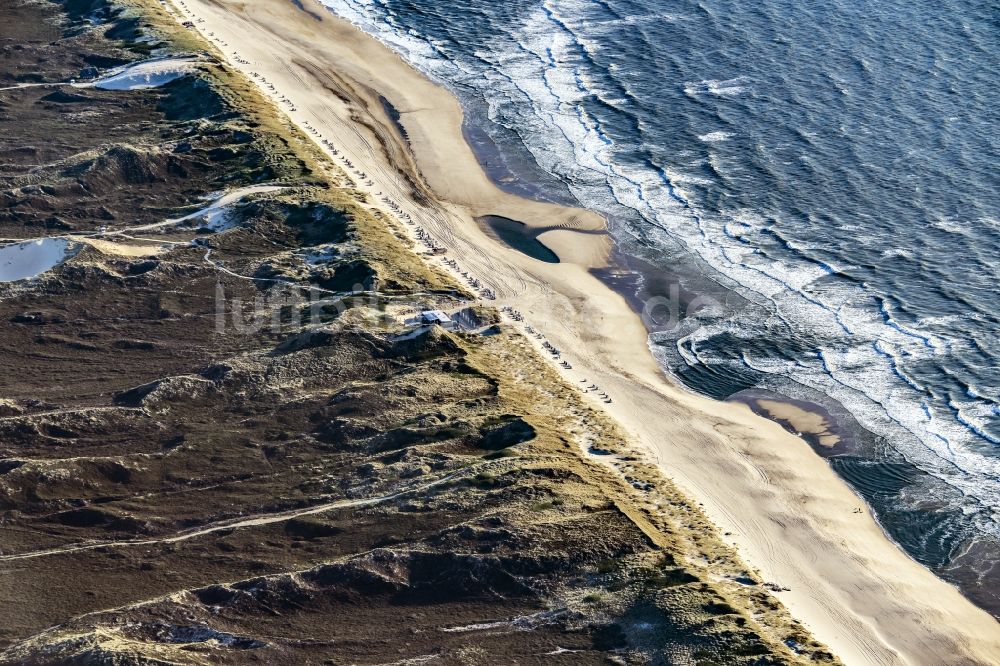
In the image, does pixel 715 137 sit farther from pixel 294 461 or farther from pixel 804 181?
pixel 294 461

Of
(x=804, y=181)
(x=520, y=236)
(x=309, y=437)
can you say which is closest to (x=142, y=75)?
(x=520, y=236)

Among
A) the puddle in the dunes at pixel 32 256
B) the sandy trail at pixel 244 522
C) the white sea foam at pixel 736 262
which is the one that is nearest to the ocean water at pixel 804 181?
the white sea foam at pixel 736 262

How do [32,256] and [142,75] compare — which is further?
[142,75]

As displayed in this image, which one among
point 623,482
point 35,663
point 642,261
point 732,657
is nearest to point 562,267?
point 642,261

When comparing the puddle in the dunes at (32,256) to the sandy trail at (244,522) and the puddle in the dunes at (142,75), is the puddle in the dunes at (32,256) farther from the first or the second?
the puddle in the dunes at (142,75)

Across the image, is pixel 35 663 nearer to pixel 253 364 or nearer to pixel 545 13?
pixel 253 364

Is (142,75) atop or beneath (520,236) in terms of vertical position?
atop

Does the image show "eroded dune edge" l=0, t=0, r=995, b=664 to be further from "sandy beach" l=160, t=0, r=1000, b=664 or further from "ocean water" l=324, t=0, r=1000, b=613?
"ocean water" l=324, t=0, r=1000, b=613

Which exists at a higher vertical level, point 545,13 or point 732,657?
point 545,13
